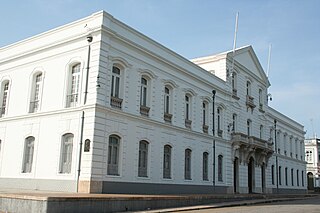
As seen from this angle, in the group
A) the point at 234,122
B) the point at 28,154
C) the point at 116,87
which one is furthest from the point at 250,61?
the point at 28,154

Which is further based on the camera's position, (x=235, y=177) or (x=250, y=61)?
(x=250, y=61)

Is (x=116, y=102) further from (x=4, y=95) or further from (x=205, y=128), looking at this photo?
(x=205, y=128)

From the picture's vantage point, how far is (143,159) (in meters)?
21.4

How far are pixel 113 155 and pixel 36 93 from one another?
21.3ft

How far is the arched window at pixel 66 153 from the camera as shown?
1886 centimetres

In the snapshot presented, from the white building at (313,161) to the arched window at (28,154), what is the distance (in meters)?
57.6

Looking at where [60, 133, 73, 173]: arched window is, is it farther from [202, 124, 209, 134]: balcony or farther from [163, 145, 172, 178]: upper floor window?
[202, 124, 209, 134]: balcony

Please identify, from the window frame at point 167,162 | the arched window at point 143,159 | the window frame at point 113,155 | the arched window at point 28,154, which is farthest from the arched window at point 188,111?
the arched window at point 28,154

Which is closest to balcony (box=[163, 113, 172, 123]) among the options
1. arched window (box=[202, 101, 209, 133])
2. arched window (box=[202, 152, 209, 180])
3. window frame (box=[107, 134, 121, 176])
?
arched window (box=[202, 101, 209, 133])

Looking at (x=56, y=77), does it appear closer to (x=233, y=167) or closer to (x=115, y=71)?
(x=115, y=71)

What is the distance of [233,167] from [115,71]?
15.0 m

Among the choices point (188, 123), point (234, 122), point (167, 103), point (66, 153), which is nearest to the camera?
point (66, 153)

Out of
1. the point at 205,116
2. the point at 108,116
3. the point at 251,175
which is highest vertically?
the point at 205,116

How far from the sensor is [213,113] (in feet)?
94.7
